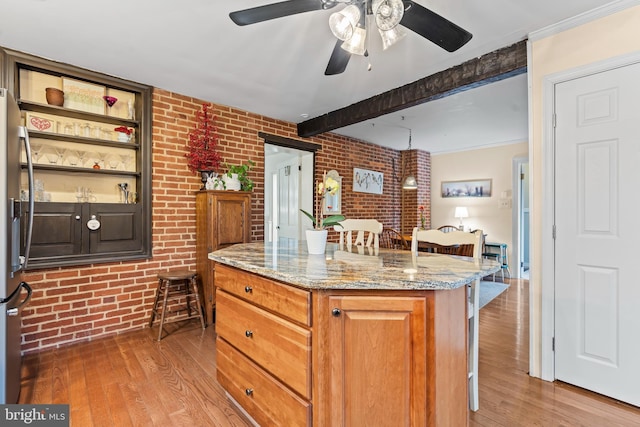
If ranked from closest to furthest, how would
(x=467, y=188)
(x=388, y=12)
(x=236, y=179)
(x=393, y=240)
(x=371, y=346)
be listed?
(x=371, y=346), (x=388, y=12), (x=236, y=179), (x=393, y=240), (x=467, y=188)

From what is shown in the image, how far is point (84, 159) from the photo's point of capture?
2.75 meters

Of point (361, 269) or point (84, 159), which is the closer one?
point (361, 269)

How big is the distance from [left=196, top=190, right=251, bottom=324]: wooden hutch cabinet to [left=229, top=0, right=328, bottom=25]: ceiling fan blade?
191 cm

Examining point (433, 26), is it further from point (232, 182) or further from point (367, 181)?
point (367, 181)

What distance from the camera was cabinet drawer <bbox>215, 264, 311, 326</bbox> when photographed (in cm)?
124

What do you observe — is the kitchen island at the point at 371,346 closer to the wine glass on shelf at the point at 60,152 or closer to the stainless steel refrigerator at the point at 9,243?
the stainless steel refrigerator at the point at 9,243

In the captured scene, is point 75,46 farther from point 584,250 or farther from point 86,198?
point 584,250

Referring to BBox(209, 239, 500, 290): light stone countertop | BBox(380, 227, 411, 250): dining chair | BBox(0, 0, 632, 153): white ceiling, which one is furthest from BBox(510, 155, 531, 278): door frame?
BBox(209, 239, 500, 290): light stone countertop

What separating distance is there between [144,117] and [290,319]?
2647 mm

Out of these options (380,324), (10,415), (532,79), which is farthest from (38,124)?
(532,79)

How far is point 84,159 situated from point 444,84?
3214 mm

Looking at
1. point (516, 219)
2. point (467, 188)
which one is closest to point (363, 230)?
point (516, 219)

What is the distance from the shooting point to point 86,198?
2.71m

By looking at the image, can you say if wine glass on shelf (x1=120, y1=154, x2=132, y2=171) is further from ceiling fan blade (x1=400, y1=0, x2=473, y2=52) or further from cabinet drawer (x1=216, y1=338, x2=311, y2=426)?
ceiling fan blade (x1=400, y1=0, x2=473, y2=52)
